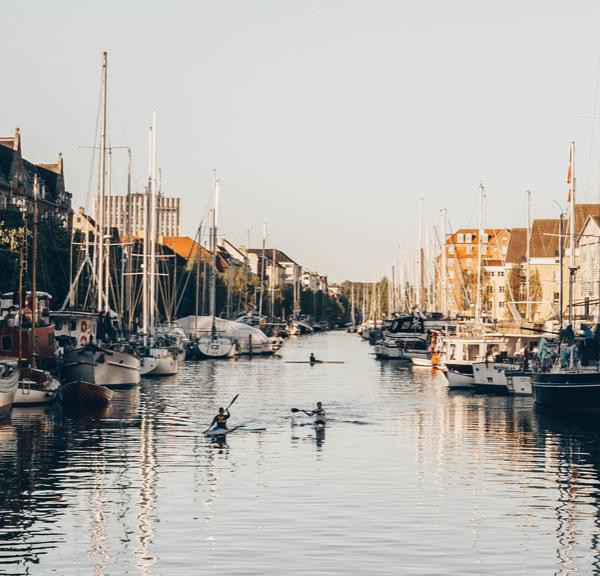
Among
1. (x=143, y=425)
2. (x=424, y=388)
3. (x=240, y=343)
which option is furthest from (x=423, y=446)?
(x=240, y=343)

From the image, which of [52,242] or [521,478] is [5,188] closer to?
[52,242]

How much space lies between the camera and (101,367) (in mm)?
80500

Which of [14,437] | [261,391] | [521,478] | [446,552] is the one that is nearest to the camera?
[446,552]

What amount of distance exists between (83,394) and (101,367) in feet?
36.9

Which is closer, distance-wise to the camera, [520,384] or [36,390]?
[36,390]

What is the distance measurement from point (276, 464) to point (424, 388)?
47.8 m

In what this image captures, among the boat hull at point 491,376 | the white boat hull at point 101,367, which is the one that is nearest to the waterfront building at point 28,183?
the white boat hull at point 101,367

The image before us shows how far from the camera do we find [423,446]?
55531 mm

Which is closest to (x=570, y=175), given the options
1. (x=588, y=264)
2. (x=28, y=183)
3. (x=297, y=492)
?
(x=297, y=492)

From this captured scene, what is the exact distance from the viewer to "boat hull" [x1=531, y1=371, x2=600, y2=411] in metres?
69.8

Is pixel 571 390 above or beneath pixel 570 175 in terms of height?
beneath

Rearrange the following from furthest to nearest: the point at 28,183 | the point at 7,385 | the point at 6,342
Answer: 1. the point at 28,183
2. the point at 6,342
3. the point at 7,385

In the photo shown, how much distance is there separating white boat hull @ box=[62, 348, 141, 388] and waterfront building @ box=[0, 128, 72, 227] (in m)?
56.5

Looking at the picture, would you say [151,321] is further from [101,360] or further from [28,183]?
[28,183]
